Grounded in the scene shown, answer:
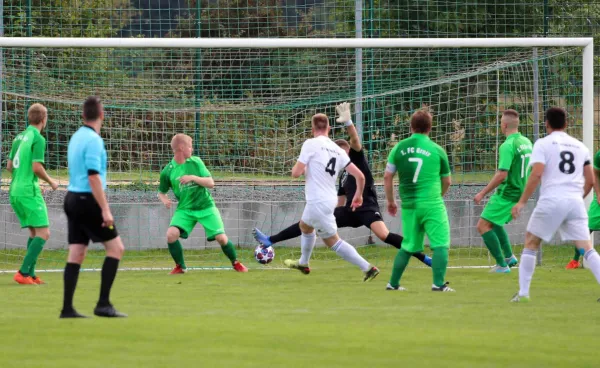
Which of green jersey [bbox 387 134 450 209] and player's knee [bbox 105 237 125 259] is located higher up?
green jersey [bbox 387 134 450 209]

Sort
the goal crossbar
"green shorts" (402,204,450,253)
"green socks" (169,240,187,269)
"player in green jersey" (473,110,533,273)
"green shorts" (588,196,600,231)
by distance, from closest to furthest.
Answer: "green shorts" (402,204,450,253)
"player in green jersey" (473,110,533,273)
"green socks" (169,240,187,269)
the goal crossbar
"green shorts" (588,196,600,231)

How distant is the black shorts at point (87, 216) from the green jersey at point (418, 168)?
Answer: 148 inches

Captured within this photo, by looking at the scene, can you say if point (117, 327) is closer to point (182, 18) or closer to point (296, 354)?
point (296, 354)

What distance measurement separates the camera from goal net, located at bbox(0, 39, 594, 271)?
655 inches

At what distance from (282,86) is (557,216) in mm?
7658

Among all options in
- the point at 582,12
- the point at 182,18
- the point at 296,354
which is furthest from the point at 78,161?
the point at 582,12

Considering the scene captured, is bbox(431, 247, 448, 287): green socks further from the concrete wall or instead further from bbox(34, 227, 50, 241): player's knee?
the concrete wall

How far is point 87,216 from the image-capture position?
913 cm

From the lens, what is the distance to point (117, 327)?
845 cm

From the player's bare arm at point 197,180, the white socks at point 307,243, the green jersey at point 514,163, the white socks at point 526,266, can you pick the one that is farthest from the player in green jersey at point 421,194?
the player's bare arm at point 197,180

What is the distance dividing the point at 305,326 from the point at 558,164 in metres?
3.20

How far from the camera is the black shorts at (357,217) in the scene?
47.3 feet

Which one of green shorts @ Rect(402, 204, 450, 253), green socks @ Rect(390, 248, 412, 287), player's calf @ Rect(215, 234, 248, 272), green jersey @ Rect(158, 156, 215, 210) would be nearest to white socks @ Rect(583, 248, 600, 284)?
green shorts @ Rect(402, 204, 450, 253)

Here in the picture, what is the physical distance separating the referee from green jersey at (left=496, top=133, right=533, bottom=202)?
6.44 m
